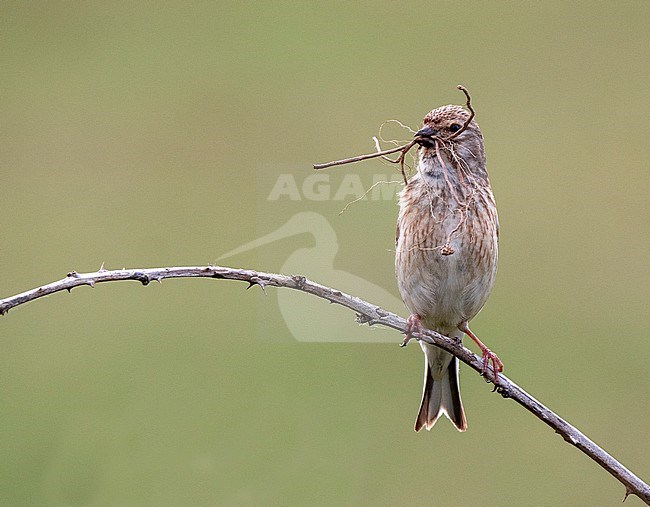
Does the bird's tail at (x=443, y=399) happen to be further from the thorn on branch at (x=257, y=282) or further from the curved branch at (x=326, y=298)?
the thorn on branch at (x=257, y=282)

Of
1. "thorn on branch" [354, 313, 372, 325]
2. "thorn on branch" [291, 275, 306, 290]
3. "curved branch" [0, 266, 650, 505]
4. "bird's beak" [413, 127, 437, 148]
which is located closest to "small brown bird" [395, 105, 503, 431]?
"bird's beak" [413, 127, 437, 148]

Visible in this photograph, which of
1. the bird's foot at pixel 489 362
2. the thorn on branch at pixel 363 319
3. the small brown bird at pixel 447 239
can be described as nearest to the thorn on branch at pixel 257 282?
the thorn on branch at pixel 363 319

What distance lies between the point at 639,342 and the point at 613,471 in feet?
25.2

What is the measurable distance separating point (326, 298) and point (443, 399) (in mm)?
1865

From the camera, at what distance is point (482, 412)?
351 inches

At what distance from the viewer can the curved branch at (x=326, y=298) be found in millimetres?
2604

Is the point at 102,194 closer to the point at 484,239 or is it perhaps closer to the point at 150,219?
the point at 150,219

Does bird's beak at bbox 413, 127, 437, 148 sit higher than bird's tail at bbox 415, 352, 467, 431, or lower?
higher

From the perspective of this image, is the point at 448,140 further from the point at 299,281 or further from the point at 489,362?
the point at 299,281

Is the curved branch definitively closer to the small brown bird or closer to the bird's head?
the bird's head

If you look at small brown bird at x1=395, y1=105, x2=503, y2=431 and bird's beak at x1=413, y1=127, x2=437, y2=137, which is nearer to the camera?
bird's beak at x1=413, y1=127, x2=437, y2=137

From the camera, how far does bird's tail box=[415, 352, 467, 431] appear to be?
4.52m

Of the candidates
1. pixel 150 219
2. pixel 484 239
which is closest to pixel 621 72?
pixel 150 219

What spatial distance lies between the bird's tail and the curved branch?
3.70 ft
